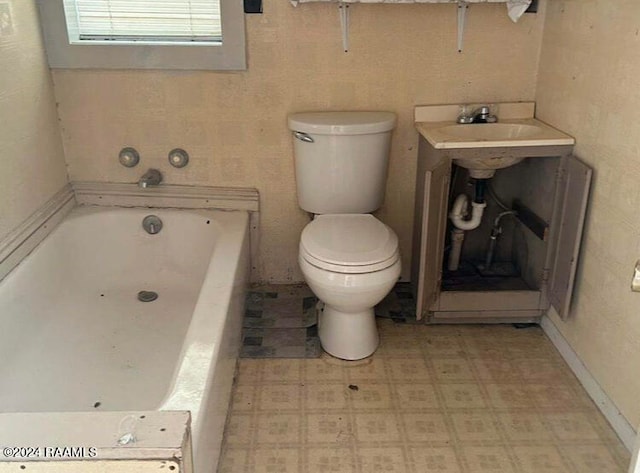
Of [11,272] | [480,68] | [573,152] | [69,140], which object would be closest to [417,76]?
[480,68]

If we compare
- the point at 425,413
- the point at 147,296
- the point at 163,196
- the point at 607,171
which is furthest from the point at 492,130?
the point at 147,296

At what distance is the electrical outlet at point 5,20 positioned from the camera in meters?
2.01

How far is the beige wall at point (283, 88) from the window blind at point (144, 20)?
150 mm

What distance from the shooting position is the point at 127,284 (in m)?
2.59

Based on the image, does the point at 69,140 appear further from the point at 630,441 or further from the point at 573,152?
the point at 630,441

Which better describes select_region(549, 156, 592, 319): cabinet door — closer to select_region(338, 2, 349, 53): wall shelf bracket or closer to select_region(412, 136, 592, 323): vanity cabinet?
select_region(412, 136, 592, 323): vanity cabinet

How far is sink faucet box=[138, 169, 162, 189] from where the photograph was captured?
246 cm

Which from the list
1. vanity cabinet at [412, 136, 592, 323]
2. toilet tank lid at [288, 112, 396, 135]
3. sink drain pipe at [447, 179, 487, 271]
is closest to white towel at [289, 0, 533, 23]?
toilet tank lid at [288, 112, 396, 135]

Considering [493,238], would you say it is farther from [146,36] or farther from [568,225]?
[146,36]

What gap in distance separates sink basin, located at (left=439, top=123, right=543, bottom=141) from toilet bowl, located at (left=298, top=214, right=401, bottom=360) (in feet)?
1.68

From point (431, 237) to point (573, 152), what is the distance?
1.98 feet

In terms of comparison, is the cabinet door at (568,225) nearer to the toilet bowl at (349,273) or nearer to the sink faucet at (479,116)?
the sink faucet at (479,116)

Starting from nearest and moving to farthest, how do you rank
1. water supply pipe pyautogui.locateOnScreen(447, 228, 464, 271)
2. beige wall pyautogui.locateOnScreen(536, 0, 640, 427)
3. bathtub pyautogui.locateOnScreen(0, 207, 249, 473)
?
bathtub pyautogui.locateOnScreen(0, 207, 249, 473)
beige wall pyautogui.locateOnScreen(536, 0, 640, 427)
water supply pipe pyautogui.locateOnScreen(447, 228, 464, 271)

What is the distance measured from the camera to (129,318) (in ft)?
7.78
